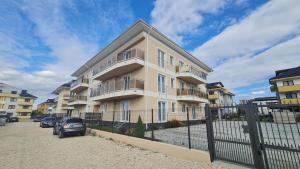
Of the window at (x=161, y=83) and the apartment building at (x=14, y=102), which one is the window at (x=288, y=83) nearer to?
the window at (x=161, y=83)

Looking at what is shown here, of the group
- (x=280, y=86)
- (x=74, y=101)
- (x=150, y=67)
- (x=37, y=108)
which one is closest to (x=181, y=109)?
(x=150, y=67)

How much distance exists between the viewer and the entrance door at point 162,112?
600 inches

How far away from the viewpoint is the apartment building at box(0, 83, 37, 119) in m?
53.2

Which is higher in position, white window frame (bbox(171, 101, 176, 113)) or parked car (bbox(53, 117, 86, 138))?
white window frame (bbox(171, 101, 176, 113))

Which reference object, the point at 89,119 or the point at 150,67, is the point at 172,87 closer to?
the point at 150,67

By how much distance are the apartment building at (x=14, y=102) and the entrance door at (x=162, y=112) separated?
213 ft

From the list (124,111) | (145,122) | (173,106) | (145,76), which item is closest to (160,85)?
(145,76)

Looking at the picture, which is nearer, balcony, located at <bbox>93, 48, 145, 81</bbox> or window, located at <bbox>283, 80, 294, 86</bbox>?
balcony, located at <bbox>93, 48, 145, 81</bbox>

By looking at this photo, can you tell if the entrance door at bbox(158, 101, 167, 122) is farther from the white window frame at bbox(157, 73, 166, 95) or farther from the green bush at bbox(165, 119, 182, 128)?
the white window frame at bbox(157, 73, 166, 95)

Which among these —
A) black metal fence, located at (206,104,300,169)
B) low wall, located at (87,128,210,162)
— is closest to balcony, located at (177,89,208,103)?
low wall, located at (87,128,210,162)

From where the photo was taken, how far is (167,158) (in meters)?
6.62

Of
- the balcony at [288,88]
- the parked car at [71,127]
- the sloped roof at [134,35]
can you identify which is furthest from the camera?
the balcony at [288,88]

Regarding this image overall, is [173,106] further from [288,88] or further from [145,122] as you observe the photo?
[288,88]

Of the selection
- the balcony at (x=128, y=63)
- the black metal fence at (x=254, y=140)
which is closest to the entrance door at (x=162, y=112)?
the balcony at (x=128, y=63)
